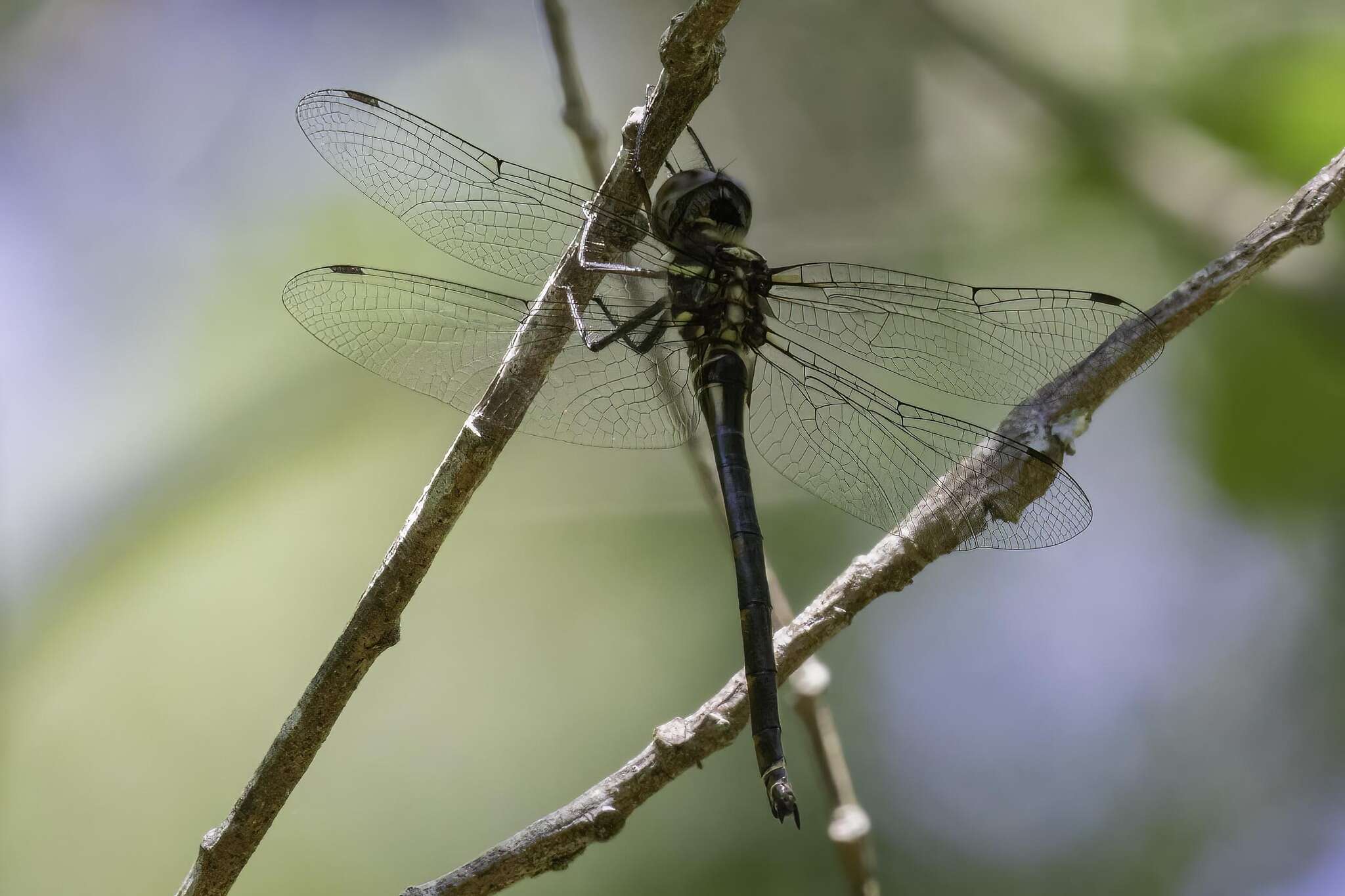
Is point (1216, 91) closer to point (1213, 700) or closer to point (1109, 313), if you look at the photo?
point (1213, 700)

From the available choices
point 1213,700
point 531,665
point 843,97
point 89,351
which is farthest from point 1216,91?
point 89,351

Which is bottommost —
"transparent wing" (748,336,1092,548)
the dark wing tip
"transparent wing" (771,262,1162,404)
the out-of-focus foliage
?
"transparent wing" (748,336,1092,548)

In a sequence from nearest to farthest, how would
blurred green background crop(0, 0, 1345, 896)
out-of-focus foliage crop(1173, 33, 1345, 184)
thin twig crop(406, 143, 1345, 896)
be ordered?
thin twig crop(406, 143, 1345, 896) → blurred green background crop(0, 0, 1345, 896) → out-of-focus foliage crop(1173, 33, 1345, 184)

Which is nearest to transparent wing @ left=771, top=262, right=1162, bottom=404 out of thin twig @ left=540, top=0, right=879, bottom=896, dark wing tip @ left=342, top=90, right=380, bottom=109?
thin twig @ left=540, top=0, right=879, bottom=896

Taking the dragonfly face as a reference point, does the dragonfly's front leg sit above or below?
below

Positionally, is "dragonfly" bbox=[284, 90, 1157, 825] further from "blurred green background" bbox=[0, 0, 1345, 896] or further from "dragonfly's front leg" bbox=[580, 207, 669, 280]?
"blurred green background" bbox=[0, 0, 1345, 896]

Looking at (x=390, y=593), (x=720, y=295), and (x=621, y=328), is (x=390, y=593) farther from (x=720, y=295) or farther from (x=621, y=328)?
(x=720, y=295)

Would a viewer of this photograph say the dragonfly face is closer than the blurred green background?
Yes
